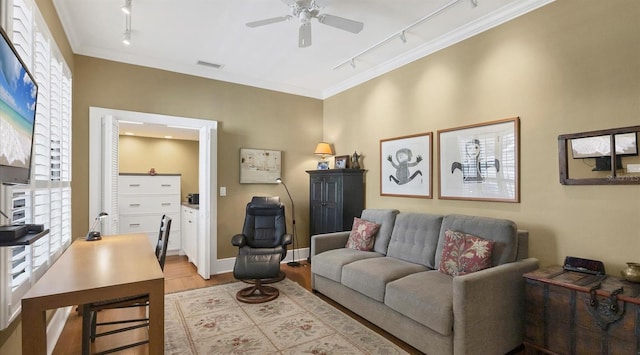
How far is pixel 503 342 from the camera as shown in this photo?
2.27 metres

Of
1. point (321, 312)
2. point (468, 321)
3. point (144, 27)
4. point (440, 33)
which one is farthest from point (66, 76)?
point (468, 321)

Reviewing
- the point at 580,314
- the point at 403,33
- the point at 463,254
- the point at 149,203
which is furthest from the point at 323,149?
the point at 580,314

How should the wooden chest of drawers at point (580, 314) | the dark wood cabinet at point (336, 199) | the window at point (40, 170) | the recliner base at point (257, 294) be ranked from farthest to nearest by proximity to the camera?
the dark wood cabinet at point (336, 199), the recliner base at point (257, 294), the wooden chest of drawers at point (580, 314), the window at point (40, 170)

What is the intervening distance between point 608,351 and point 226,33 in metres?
3.99

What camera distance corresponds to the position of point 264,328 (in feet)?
9.02

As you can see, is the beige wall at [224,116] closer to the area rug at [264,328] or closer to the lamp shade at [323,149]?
the lamp shade at [323,149]

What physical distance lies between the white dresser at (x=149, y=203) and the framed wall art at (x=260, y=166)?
68.3 inches

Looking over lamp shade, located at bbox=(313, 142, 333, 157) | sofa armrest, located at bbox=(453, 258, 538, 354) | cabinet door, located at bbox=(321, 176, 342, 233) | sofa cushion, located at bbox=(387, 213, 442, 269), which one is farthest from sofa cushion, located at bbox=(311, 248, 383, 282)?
lamp shade, located at bbox=(313, 142, 333, 157)

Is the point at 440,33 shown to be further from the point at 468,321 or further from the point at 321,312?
the point at 321,312

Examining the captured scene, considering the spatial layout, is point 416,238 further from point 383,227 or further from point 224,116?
point 224,116

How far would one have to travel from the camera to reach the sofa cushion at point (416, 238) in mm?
3094

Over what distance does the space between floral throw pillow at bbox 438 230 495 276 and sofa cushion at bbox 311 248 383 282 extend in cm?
83

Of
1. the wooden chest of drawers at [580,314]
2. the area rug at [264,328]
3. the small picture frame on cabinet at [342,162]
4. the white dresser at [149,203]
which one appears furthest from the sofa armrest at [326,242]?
the white dresser at [149,203]

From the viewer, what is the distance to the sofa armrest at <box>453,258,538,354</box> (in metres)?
2.07
